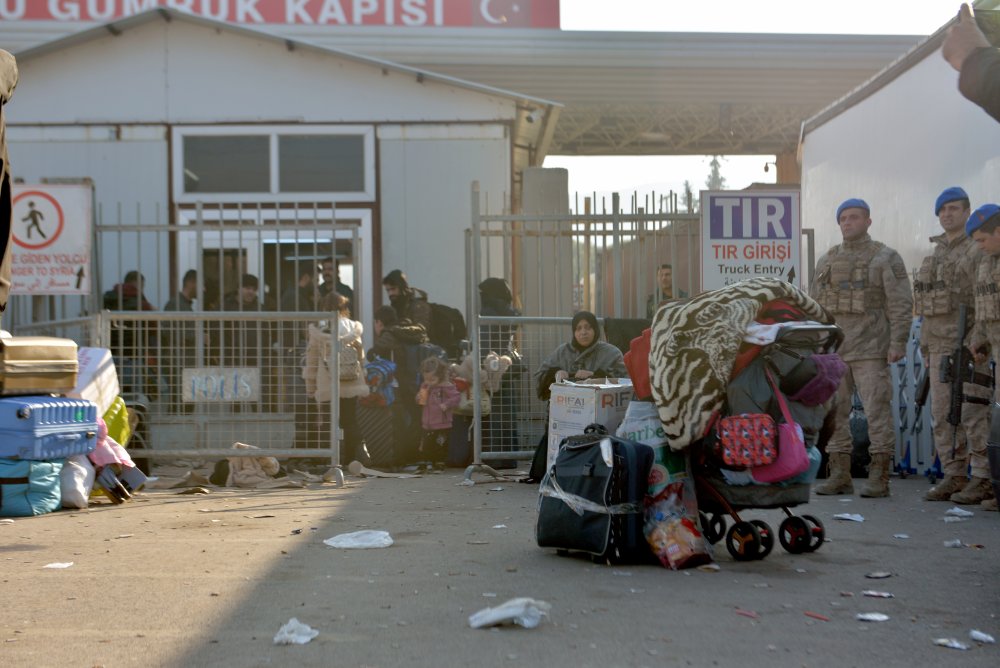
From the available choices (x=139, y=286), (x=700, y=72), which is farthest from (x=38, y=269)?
(x=700, y=72)

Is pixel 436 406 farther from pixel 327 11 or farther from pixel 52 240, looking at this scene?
pixel 327 11

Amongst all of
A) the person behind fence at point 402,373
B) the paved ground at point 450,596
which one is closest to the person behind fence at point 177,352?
the person behind fence at point 402,373

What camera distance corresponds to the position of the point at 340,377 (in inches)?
476

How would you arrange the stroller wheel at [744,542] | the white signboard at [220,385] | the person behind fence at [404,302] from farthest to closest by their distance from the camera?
the person behind fence at [404,302] → the white signboard at [220,385] → the stroller wheel at [744,542]

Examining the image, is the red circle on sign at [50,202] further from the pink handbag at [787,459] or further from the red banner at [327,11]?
the red banner at [327,11]

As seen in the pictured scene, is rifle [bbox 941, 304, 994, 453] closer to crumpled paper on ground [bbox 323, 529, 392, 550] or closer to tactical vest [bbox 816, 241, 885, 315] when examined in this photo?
tactical vest [bbox 816, 241, 885, 315]

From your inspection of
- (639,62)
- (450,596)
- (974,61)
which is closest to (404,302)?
(639,62)

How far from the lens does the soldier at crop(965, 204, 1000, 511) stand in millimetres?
8203

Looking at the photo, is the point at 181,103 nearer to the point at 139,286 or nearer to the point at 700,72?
the point at 139,286

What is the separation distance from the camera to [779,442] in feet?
21.3

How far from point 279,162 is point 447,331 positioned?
373 cm

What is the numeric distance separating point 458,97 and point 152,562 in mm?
10915

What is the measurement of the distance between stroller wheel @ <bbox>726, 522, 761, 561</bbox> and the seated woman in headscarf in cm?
420

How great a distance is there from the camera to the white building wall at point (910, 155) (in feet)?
34.8
